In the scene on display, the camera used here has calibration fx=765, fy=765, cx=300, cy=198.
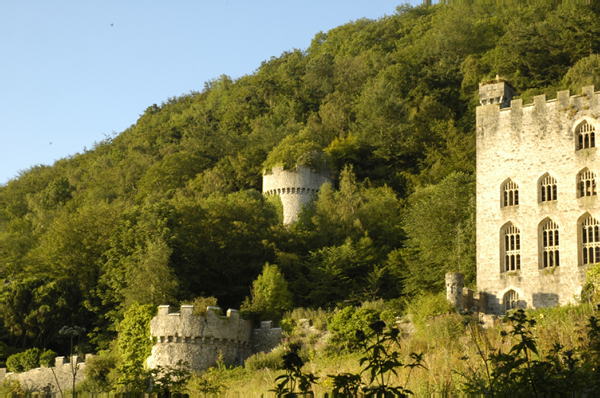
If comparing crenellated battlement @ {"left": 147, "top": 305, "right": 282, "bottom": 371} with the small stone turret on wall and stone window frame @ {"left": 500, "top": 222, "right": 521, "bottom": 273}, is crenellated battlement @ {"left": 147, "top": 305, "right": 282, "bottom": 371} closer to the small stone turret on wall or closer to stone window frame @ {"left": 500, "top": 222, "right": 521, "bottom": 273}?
the small stone turret on wall

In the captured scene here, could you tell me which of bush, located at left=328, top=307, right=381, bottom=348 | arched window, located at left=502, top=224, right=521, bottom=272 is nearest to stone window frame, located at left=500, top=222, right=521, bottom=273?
arched window, located at left=502, top=224, right=521, bottom=272

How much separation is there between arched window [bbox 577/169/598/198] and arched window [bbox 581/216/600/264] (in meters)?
1.09

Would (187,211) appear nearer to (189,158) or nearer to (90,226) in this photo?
(90,226)

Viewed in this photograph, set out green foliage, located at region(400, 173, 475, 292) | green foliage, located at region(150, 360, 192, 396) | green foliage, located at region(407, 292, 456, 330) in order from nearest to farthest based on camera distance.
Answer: green foliage, located at region(150, 360, 192, 396)
green foliage, located at region(407, 292, 456, 330)
green foliage, located at region(400, 173, 475, 292)

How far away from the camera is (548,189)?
33.8 metres

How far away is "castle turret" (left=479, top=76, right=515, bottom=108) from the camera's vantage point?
35969 mm

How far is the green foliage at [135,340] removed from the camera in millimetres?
31234

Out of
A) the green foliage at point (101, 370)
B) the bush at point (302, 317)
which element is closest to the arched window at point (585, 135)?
the bush at point (302, 317)

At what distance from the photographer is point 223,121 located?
7862 cm

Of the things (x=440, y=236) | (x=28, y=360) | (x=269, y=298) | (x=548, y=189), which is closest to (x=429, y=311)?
(x=269, y=298)

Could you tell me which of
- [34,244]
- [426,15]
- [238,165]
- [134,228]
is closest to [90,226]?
[134,228]

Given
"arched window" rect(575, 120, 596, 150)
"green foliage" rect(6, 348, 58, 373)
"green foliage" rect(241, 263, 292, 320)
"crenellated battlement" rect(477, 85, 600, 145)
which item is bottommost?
"green foliage" rect(6, 348, 58, 373)

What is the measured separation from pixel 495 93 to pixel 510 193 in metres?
4.89

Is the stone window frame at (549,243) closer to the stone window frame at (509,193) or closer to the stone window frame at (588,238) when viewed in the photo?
the stone window frame at (588,238)
